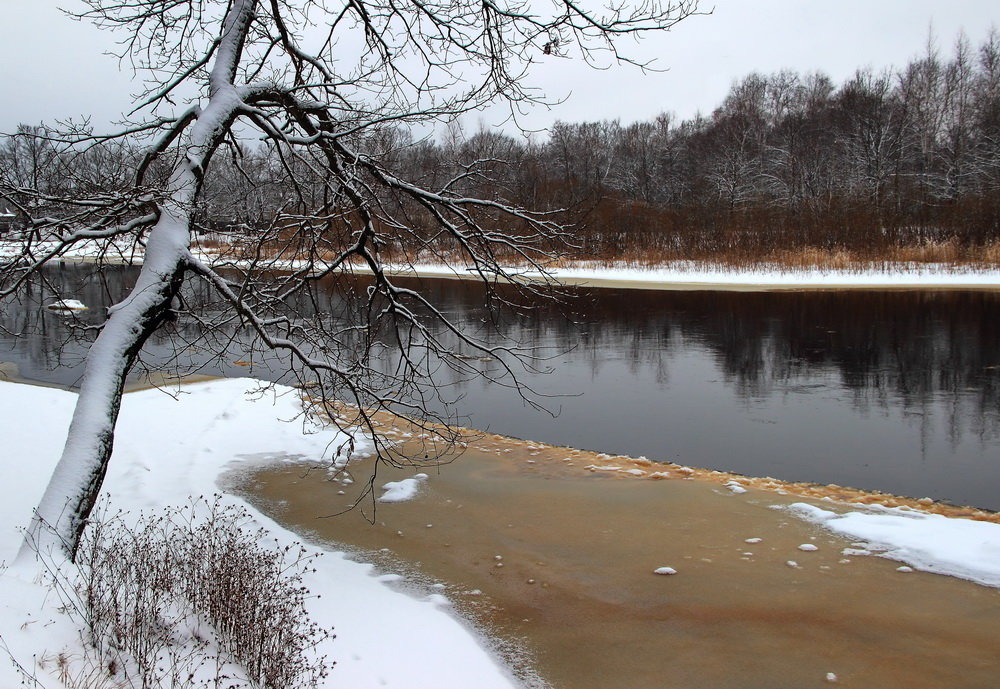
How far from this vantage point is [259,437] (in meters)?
9.76

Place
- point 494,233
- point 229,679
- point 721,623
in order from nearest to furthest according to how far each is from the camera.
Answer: point 229,679 < point 721,623 < point 494,233

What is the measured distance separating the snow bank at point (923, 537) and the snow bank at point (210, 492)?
3548 mm

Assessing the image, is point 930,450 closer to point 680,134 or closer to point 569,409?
point 569,409

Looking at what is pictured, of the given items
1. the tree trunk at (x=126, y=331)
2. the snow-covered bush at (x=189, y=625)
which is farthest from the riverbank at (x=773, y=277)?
the snow-covered bush at (x=189, y=625)

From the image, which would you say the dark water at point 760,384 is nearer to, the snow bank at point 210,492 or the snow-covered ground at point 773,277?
the snow bank at point 210,492

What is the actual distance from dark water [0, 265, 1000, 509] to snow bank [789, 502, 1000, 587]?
131 centimetres

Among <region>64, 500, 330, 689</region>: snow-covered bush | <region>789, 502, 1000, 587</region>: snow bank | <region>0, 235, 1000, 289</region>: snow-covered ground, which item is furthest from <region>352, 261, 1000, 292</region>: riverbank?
<region>64, 500, 330, 689</region>: snow-covered bush

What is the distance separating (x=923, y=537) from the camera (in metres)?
6.32

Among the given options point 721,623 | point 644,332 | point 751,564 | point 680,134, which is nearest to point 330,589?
point 721,623

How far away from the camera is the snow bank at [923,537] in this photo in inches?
227

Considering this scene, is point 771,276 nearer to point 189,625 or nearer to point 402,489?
point 402,489

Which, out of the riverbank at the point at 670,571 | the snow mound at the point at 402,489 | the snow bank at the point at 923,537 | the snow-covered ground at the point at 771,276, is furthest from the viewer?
the snow-covered ground at the point at 771,276

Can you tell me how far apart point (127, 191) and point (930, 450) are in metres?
9.36

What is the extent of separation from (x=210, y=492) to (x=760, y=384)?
963 centimetres
